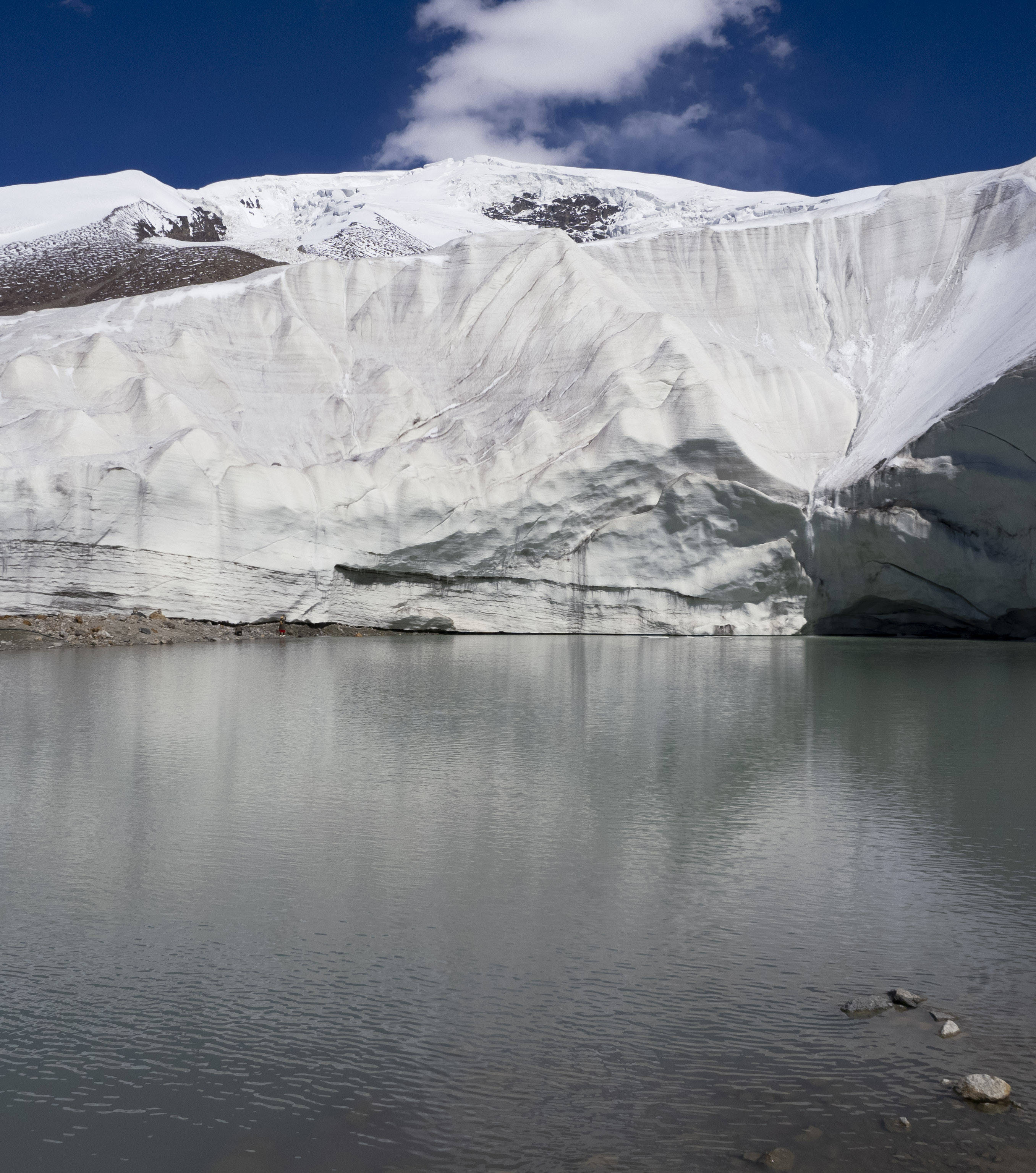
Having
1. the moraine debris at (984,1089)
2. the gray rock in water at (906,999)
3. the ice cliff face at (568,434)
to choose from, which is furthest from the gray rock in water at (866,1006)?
the ice cliff face at (568,434)

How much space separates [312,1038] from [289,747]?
4.54 m

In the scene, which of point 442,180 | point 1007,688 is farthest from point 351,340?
point 442,180

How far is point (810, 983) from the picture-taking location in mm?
3326

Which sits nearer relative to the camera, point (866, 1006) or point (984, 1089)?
point (984, 1089)

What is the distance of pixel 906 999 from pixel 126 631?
16560 mm

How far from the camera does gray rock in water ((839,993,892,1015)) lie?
3.12m

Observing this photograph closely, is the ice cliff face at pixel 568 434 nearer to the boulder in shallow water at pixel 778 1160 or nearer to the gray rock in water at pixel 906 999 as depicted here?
the gray rock in water at pixel 906 999

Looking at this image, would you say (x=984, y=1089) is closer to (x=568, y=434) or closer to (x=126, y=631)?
(x=126, y=631)

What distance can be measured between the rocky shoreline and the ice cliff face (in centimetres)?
36

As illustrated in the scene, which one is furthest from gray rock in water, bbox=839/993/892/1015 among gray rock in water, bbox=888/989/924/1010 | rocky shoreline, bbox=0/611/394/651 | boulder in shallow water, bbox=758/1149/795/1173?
rocky shoreline, bbox=0/611/394/651

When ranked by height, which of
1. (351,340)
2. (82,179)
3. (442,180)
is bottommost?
(351,340)

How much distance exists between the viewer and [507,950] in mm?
3586

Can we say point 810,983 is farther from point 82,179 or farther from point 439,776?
point 82,179

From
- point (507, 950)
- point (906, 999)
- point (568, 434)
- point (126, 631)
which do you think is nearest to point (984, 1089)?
point (906, 999)
